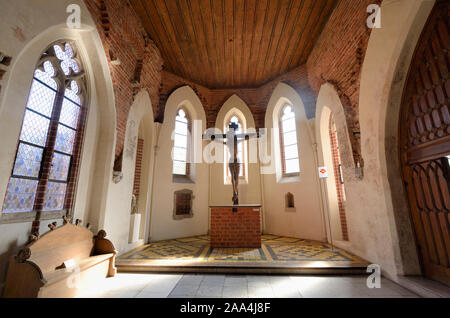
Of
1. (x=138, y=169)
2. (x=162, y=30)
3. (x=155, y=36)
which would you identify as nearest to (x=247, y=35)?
(x=162, y=30)

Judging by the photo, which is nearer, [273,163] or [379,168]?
[379,168]

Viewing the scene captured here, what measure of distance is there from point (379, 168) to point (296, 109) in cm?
381

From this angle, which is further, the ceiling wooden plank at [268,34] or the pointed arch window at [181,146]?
the pointed arch window at [181,146]

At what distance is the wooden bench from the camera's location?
2.25 m

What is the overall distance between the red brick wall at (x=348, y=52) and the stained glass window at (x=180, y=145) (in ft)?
15.6

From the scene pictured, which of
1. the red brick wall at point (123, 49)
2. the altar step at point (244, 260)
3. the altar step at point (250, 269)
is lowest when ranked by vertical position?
the altar step at point (250, 269)

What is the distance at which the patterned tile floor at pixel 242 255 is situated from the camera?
12.2ft

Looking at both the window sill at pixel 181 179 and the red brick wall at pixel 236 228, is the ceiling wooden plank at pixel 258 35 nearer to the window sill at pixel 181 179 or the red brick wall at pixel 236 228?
the window sill at pixel 181 179

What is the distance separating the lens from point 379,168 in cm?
346

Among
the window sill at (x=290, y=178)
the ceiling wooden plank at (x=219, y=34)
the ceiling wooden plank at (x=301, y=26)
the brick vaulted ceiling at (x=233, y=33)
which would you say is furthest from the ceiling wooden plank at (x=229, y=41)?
the window sill at (x=290, y=178)

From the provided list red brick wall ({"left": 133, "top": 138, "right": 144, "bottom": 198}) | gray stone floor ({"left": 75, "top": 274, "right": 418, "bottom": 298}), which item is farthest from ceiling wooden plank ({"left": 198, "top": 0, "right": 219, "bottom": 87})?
gray stone floor ({"left": 75, "top": 274, "right": 418, "bottom": 298})

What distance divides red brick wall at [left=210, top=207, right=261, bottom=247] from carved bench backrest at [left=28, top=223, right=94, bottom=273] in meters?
2.72
